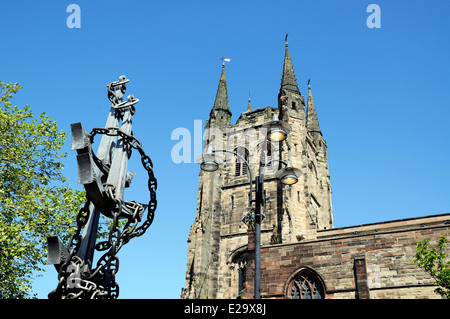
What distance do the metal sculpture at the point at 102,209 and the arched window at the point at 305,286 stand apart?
1443 centimetres

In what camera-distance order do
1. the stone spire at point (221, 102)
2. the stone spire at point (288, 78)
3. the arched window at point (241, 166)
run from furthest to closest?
the stone spire at point (221, 102)
the arched window at point (241, 166)
the stone spire at point (288, 78)

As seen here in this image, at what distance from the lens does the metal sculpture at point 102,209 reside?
4730 millimetres

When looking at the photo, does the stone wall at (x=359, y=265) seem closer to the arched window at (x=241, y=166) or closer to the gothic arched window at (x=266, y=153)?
the gothic arched window at (x=266, y=153)

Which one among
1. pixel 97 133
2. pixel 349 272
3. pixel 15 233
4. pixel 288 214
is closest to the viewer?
pixel 97 133

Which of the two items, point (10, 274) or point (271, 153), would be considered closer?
point (10, 274)

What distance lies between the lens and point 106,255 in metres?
5.07

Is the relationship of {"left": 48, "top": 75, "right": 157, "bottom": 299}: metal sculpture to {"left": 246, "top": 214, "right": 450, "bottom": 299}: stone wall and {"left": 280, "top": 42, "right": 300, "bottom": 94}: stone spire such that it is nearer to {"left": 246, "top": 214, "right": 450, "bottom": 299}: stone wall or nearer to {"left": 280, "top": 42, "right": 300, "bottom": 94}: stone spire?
{"left": 246, "top": 214, "right": 450, "bottom": 299}: stone wall

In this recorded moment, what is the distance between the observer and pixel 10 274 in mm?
14703

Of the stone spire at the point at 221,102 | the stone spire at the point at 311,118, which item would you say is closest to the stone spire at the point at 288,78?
the stone spire at the point at 221,102

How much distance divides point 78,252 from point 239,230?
34609 millimetres

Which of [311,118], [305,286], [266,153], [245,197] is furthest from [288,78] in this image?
[305,286]

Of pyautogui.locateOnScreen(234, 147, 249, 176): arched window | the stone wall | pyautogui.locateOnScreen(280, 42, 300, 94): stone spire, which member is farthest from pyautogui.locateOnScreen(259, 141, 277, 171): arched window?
the stone wall
